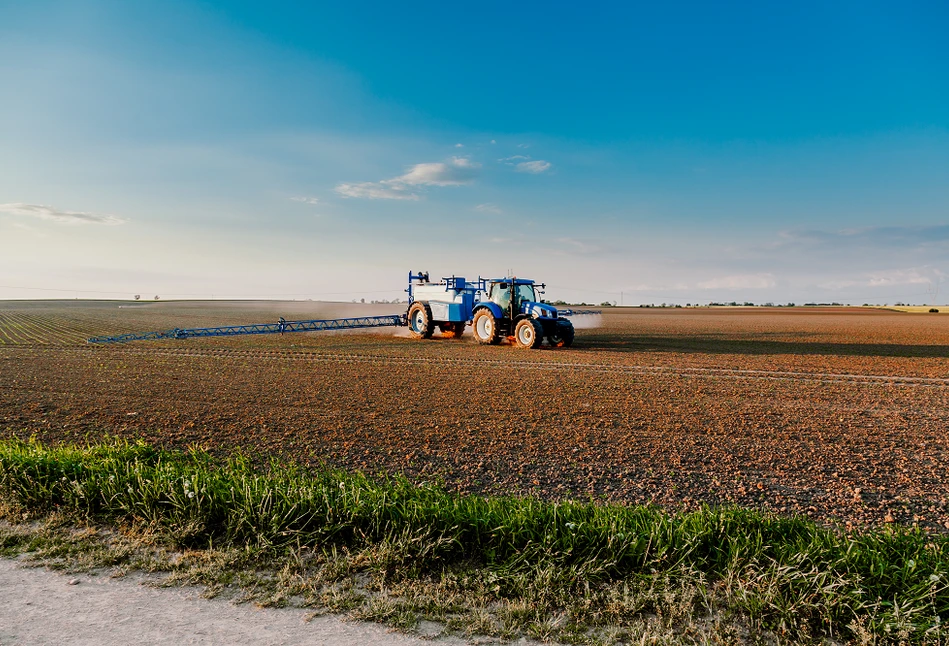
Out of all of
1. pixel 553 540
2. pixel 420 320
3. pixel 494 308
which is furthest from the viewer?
pixel 420 320

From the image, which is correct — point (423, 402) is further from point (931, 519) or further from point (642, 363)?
point (642, 363)

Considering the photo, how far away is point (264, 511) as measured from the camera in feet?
15.5

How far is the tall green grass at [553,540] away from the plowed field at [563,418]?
115cm

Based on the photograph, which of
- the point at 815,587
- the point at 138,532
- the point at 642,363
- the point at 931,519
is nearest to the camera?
the point at 815,587

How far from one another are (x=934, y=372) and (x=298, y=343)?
21302 mm

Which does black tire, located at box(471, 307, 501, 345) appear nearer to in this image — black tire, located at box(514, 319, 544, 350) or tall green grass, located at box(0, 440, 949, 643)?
black tire, located at box(514, 319, 544, 350)

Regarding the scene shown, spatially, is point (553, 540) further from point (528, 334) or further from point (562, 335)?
point (562, 335)

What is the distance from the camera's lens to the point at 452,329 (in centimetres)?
2594

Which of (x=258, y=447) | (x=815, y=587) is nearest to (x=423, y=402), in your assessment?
(x=258, y=447)

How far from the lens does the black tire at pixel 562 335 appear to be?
72.2ft

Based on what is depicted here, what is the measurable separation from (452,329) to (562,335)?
571 centimetres

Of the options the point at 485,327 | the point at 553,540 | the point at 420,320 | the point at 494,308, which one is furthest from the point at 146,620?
the point at 420,320

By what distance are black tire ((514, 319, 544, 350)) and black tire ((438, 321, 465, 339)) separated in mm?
4404

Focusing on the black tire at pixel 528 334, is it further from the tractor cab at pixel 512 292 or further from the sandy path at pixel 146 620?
the sandy path at pixel 146 620
